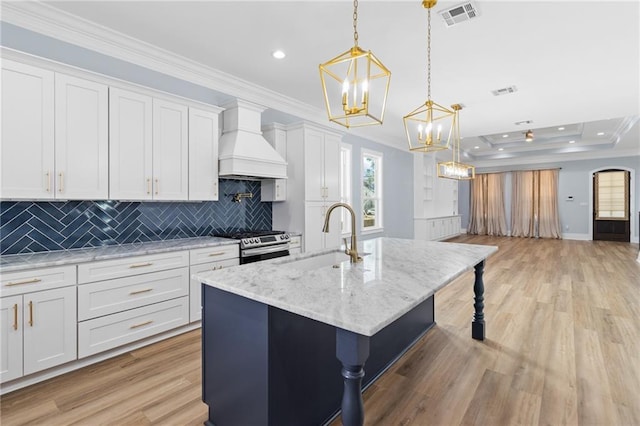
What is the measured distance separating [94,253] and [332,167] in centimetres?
318

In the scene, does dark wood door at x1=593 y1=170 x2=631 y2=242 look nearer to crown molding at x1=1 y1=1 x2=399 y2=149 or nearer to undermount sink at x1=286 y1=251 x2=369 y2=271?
crown molding at x1=1 y1=1 x2=399 y2=149

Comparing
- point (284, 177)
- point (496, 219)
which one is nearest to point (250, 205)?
point (284, 177)

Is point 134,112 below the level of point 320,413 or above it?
above

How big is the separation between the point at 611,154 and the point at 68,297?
13.0 metres

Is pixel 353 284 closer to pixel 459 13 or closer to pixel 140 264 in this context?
pixel 140 264

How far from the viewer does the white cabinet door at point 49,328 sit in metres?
2.22

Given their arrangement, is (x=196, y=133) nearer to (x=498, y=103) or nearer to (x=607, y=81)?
(x=498, y=103)

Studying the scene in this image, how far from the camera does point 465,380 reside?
2.34m

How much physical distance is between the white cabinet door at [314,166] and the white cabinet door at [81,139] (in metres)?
2.31

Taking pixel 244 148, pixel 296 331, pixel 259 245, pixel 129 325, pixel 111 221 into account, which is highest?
pixel 244 148

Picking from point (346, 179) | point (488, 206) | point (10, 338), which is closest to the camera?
point (10, 338)

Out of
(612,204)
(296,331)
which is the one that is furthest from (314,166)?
(612,204)

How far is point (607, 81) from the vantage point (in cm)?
413

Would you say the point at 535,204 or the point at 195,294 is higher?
the point at 535,204
